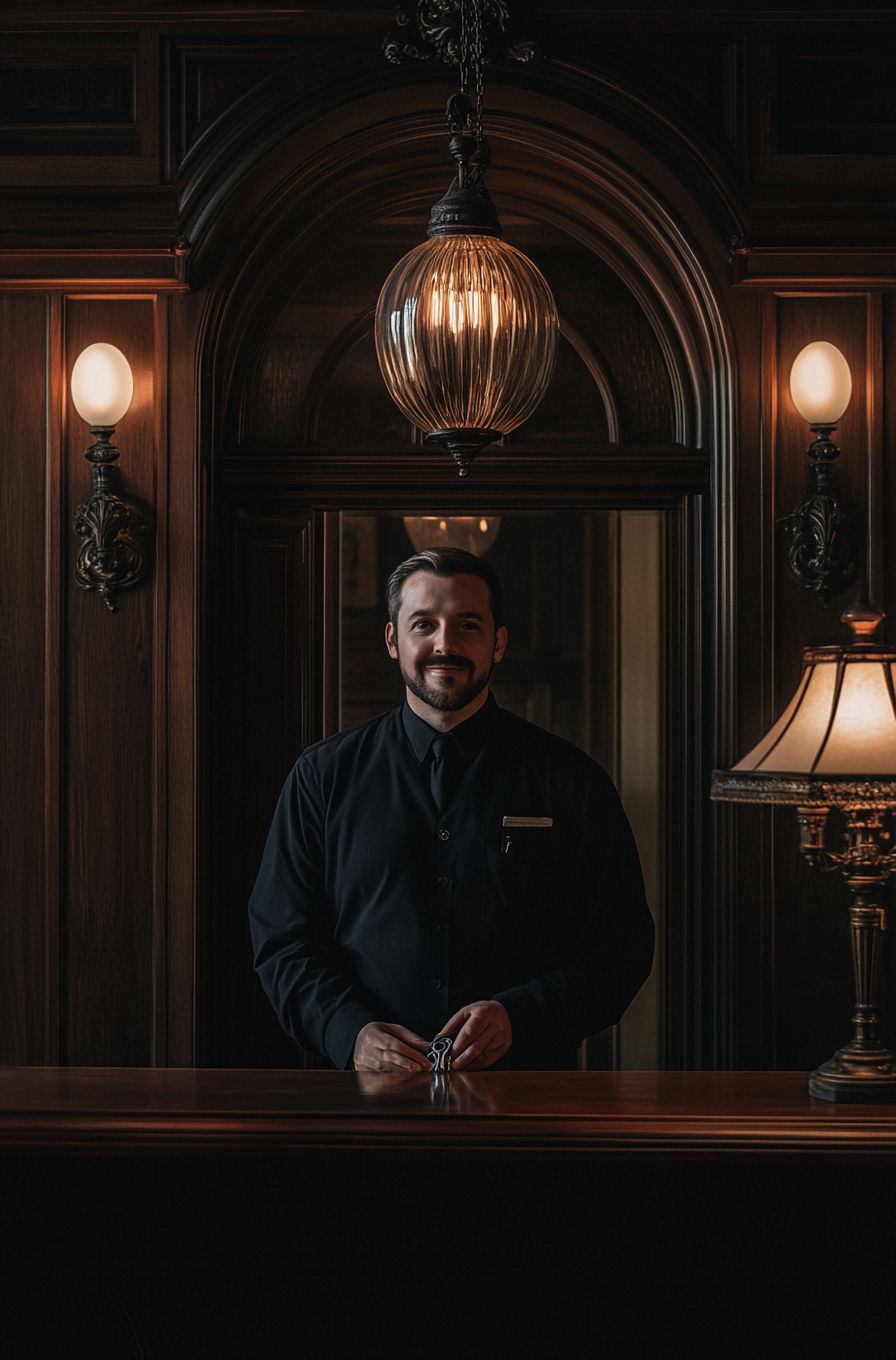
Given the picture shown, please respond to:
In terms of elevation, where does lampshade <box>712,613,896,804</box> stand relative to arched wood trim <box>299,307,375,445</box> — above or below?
below

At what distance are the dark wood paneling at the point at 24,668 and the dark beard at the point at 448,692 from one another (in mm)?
1307

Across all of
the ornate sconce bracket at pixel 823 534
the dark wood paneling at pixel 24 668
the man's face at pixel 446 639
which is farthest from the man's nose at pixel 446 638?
the dark wood paneling at pixel 24 668

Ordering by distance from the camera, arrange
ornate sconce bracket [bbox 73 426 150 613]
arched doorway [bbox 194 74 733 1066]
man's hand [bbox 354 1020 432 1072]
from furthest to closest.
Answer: arched doorway [bbox 194 74 733 1066] < ornate sconce bracket [bbox 73 426 150 613] < man's hand [bbox 354 1020 432 1072]

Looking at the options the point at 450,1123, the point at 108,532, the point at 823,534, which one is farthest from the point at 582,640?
the point at 450,1123

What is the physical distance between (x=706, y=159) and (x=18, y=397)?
1.98 m

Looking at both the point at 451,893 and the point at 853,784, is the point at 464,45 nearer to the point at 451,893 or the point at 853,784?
the point at 451,893

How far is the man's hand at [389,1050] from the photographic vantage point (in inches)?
80.8

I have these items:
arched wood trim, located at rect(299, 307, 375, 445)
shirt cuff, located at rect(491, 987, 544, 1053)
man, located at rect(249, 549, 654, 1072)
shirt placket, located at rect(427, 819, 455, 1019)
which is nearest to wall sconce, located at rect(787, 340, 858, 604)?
man, located at rect(249, 549, 654, 1072)

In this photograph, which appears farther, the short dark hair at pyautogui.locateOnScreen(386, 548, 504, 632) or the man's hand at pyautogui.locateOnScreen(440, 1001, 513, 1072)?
the short dark hair at pyautogui.locateOnScreen(386, 548, 504, 632)

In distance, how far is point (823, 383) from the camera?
3188 millimetres

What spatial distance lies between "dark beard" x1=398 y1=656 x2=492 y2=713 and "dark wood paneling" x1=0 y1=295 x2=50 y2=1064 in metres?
1.31

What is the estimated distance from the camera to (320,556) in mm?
3516

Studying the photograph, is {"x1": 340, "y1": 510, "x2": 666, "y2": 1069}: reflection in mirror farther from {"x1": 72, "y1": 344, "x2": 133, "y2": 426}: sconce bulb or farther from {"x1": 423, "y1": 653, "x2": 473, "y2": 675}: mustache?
{"x1": 423, "y1": 653, "x2": 473, "y2": 675}: mustache

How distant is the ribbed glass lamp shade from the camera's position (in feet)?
7.16
